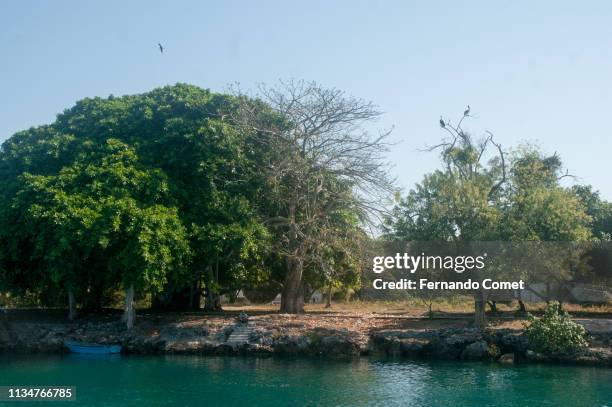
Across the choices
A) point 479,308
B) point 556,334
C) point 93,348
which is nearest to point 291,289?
point 479,308

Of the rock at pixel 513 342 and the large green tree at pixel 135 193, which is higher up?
the large green tree at pixel 135 193

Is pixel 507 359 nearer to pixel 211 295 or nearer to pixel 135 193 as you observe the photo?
pixel 211 295

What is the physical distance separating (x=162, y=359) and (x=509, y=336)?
50.4 feet

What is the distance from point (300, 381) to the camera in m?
23.0

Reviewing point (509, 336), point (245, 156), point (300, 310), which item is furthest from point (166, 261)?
point (509, 336)

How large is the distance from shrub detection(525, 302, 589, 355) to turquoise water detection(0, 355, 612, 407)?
91 cm

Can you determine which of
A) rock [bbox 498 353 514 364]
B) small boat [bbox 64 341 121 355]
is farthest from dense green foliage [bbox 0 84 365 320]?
rock [bbox 498 353 514 364]

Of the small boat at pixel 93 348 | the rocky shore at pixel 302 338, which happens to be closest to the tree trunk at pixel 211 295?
the rocky shore at pixel 302 338

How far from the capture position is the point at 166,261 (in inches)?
1117

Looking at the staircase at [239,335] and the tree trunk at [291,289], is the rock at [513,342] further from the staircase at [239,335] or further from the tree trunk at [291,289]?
the staircase at [239,335]

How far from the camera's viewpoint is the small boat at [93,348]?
2948 cm

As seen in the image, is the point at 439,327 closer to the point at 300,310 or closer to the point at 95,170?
the point at 300,310

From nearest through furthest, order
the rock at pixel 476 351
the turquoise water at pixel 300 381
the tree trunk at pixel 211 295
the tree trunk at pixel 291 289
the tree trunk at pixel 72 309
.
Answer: the turquoise water at pixel 300 381 → the rock at pixel 476 351 → the tree trunk at pixel 211 295 → the tree trunk at pixel 72 309 → the tree trunk at pixel 291 289

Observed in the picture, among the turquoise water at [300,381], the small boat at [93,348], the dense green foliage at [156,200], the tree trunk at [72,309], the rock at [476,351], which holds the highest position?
the dense green foliage at [156,200]
